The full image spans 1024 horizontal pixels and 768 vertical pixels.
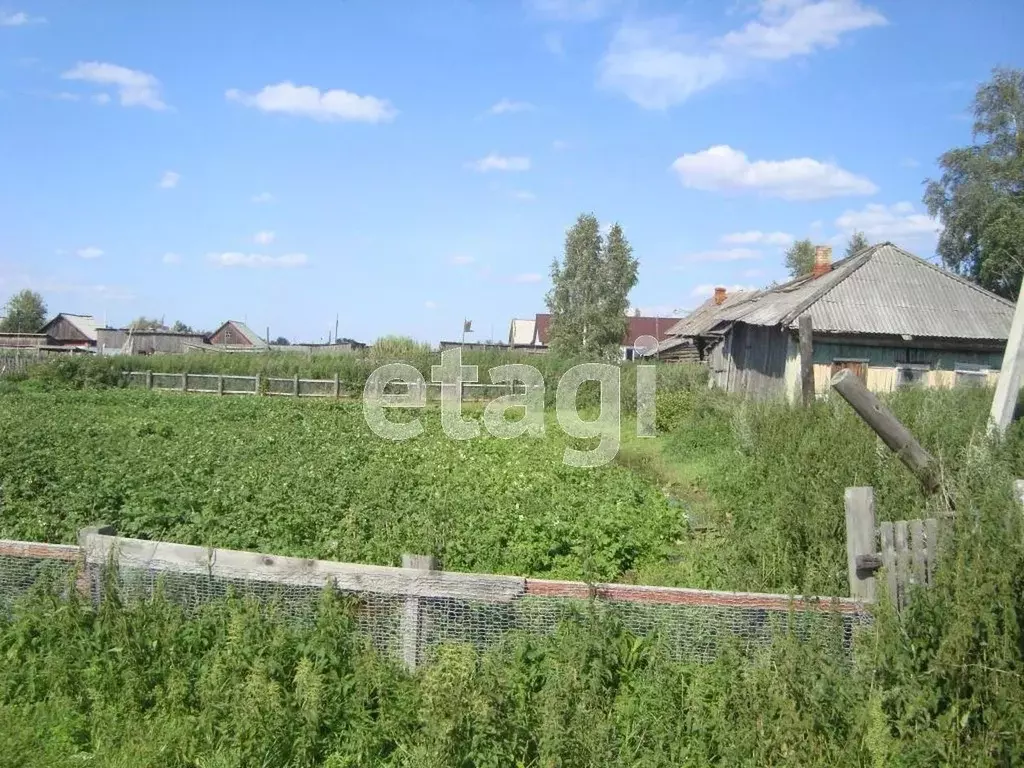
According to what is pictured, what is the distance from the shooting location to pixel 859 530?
513cm

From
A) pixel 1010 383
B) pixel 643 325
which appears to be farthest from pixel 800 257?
pixel 1010 383

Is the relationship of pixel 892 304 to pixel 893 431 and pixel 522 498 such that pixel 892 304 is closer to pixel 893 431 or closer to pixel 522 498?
pixel 522 498

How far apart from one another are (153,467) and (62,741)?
6.07m

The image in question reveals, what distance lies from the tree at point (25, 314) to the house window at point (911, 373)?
77181 mm

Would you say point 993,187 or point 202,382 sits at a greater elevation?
point 993,187

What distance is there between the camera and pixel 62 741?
4.38 metres

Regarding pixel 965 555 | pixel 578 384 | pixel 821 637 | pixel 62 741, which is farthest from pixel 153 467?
pixel 578 384

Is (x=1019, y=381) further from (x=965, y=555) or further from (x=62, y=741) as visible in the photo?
(x=62, y=741)

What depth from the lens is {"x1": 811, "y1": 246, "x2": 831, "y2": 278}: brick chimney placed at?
993 inches

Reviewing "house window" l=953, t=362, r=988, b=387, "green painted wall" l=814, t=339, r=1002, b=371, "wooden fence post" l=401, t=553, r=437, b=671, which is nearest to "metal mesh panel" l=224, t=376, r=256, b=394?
"green painted wall" l=814, t=339, r=1002, b=371

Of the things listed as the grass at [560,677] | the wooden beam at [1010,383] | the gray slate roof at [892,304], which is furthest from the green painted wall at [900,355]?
the grass at [560,677]

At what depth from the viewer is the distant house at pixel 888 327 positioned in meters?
19.6

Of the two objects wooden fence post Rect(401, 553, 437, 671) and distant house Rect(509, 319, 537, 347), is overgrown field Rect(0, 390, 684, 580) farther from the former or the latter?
distant house Rect(509, 319, 537, 347)

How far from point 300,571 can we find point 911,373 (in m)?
19.2
